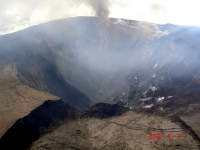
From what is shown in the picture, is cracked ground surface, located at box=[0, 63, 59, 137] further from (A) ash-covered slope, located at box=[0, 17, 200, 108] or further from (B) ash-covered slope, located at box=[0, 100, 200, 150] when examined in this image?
(A) ash-covered slope, located at box=[0, 17, 200, 108]

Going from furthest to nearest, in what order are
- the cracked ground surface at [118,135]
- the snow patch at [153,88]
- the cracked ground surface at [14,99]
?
the snow patch at [153,88]
the cracked ground surface at [118,135]
the cracked ground surface at [14,99]

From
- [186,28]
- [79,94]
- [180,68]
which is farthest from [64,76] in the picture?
[186,28]

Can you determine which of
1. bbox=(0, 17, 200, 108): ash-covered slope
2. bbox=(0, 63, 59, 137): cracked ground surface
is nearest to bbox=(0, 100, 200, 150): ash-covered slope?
bbox=(0, 63, 59, 137): cracked ground surface

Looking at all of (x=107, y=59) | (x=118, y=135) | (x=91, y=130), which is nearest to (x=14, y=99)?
(x=91, y=130)

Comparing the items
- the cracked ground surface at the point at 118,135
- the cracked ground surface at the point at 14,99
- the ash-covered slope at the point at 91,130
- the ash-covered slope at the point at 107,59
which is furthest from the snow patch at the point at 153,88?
the cracked ground surface at the point at 14,99

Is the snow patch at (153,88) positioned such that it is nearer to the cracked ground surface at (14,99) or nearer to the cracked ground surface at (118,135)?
the cracked ground surface at (118,135)

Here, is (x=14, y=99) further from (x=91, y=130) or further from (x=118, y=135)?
(x=118, y=135)
